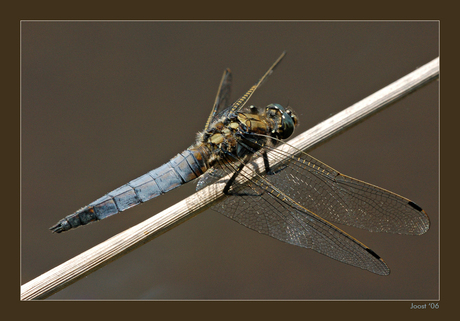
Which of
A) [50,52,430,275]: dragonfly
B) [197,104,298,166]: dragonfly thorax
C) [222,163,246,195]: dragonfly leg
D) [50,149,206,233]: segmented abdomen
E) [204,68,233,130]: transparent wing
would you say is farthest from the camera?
[204,68,233,130]: transparent wing

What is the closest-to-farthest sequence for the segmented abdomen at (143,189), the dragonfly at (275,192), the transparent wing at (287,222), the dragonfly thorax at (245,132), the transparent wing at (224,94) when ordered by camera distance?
the transparent wing at (287,222)
the dragonfly at (275,192)
the segmented abdomen at (143,189)
the dragonfly thorax at (245,132)
the transparent wing at (224,94)

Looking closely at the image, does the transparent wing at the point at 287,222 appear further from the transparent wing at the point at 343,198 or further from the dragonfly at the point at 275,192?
the transparent wing at the point at 343,198

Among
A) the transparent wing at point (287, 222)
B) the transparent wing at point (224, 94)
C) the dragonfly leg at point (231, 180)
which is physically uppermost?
the transparent wing at point (224, 94)

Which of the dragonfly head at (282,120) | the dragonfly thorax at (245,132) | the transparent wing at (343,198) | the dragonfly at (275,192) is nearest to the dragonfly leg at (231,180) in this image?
the dragonfly at (275,192)

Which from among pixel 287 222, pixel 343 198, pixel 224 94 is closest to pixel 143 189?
pixel 287 222

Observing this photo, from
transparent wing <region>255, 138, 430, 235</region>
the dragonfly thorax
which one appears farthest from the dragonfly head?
transparent wing <region>255, 138, 430, 235</region>

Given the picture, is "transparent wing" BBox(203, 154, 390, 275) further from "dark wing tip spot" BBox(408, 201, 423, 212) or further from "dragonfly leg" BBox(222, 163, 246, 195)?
"dark wing tip spot" BBox(408, 201, 423, 212)

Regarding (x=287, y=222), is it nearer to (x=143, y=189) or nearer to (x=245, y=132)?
(x=245, y=132)
